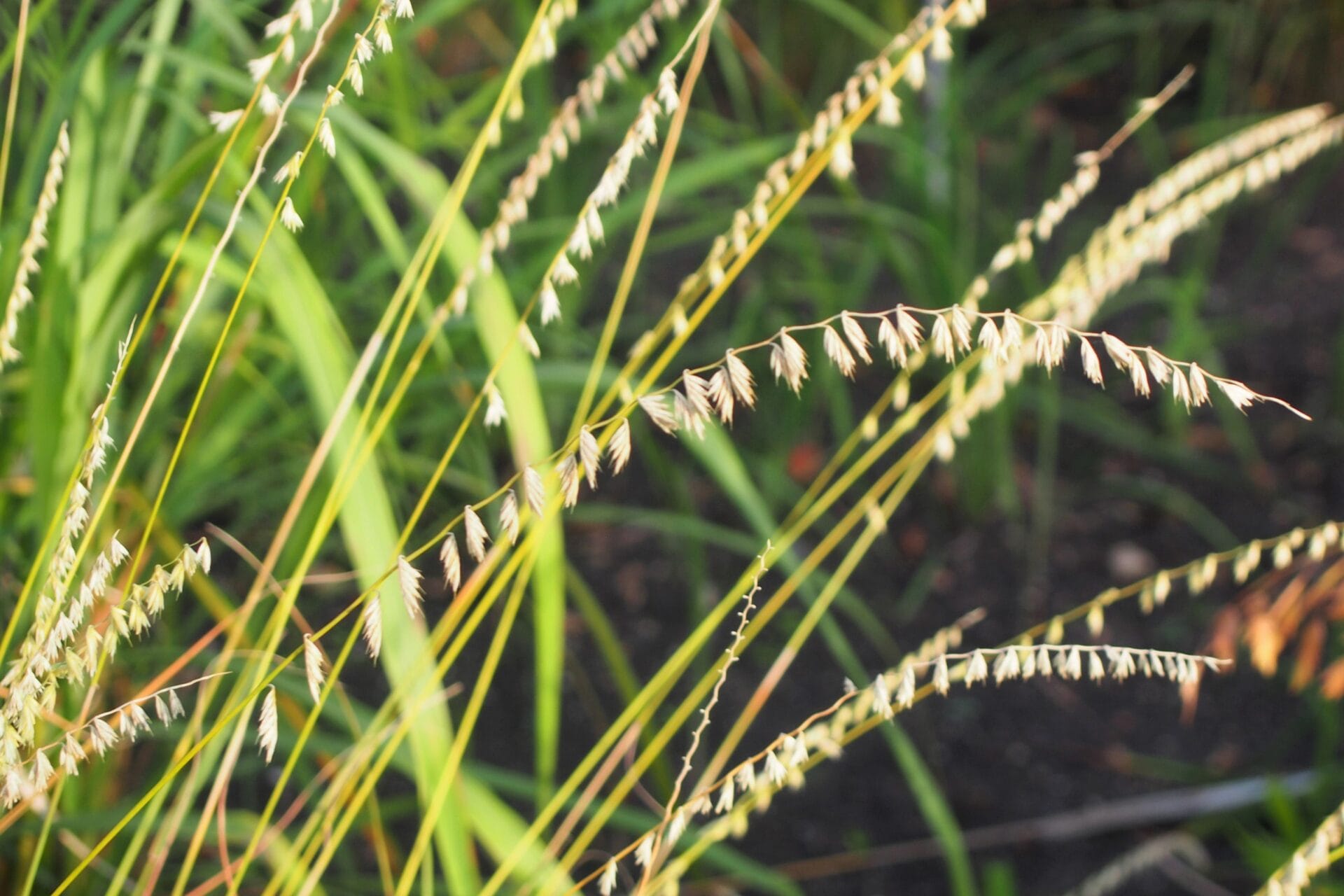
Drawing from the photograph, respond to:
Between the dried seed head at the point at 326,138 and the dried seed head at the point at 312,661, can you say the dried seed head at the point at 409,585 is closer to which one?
the dried seed head at the point at 312,661

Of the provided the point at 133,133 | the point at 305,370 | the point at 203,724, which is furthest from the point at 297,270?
the point at 203,724

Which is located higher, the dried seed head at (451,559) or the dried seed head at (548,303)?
the dried seed head at (548,303)

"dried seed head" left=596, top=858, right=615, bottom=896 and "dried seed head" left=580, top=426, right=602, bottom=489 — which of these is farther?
"dried seed head" left=596, top=858, right=615, bottom=896

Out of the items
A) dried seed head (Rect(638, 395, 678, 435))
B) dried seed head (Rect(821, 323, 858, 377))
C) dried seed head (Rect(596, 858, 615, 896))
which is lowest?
dried seed head (Rect(596, 858, 615, 896))

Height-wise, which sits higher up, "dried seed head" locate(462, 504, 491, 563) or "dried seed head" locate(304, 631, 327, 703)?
"dried seed head" locate(462, 504, 491, 563)

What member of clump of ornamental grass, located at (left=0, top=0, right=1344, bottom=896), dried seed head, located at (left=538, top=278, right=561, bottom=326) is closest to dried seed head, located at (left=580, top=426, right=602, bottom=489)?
clump of ornamental grass, located at (left=0, top=0, right=1344, bottom=896)

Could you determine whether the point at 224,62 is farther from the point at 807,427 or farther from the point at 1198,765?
the point at 1198,765

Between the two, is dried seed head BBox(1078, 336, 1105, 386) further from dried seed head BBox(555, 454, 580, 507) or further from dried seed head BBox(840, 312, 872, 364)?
dried seed head BBox(555, 454, 580, 507)

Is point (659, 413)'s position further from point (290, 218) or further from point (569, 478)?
point (290, 218)

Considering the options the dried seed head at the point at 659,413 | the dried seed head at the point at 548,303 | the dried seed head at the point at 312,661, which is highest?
the dried seed head at the point at 548,303

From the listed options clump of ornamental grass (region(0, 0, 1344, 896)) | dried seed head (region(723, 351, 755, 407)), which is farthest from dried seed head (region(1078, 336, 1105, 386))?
dried seed head (region(723, 351, 755, 407))

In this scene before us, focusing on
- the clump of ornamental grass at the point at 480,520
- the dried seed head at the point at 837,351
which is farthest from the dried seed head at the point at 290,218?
the dried seed head at the point at 837,351
